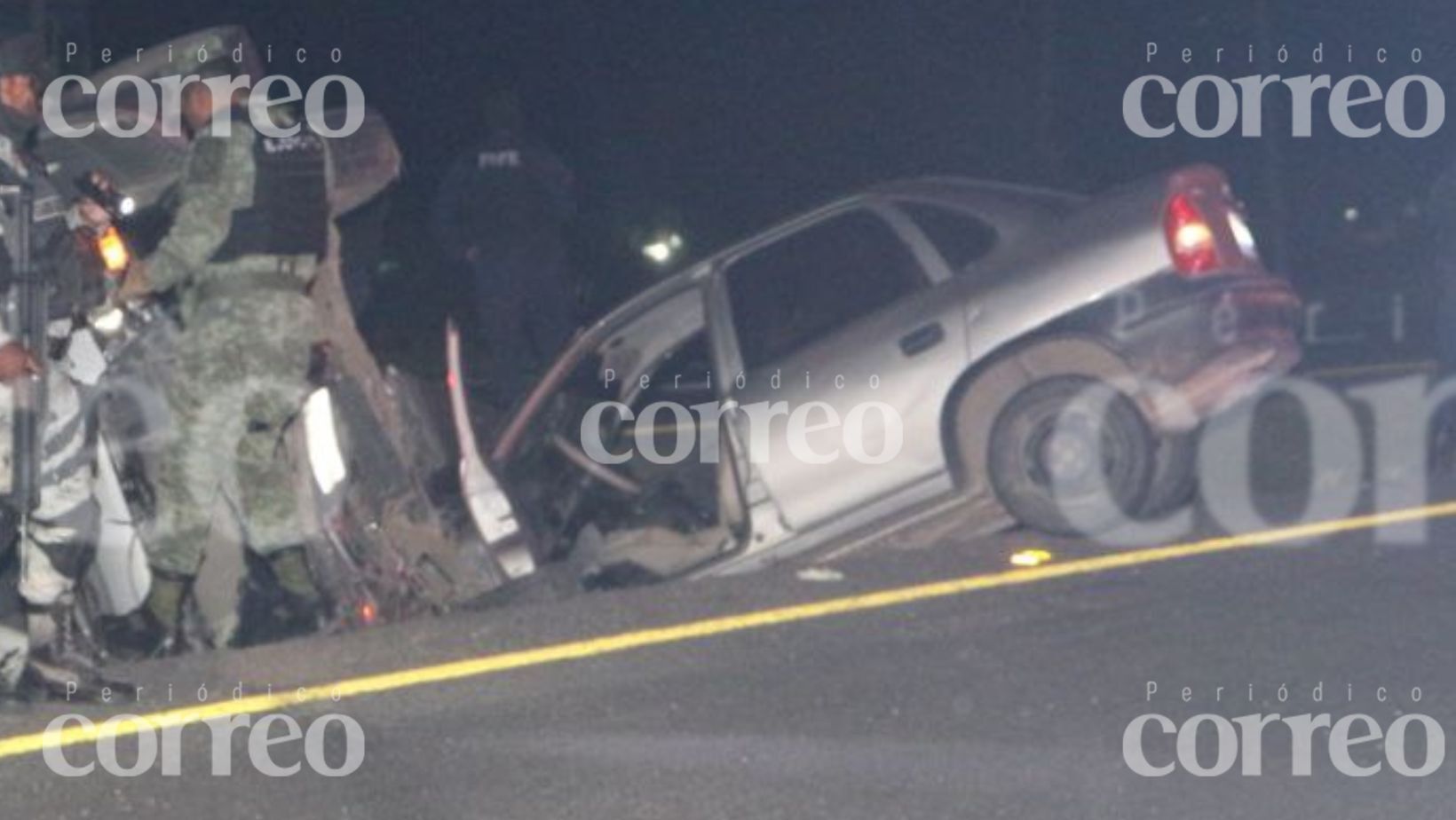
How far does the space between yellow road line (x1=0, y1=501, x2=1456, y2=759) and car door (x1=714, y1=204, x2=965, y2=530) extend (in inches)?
32.8

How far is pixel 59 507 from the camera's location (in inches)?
272

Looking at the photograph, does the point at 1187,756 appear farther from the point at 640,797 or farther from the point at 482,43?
the point at 482,43

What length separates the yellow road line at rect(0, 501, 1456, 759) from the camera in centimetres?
655

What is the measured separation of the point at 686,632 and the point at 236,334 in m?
1.80

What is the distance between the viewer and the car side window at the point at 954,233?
9039mm

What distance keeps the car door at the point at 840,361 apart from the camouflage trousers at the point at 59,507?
8.69ft

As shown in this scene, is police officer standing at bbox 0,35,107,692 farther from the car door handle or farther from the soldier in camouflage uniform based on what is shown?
the car door handle

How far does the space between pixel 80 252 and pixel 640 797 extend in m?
2.52

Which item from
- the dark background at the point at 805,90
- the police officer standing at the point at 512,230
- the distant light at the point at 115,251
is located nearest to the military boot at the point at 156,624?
the distant light at the point at 115,251

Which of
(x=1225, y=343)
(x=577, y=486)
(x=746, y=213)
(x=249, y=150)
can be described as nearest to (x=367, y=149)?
(x=249, y=150)

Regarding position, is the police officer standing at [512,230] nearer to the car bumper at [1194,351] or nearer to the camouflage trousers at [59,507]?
the car bumper at [1194,351]

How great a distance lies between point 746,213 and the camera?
2308 centimetres

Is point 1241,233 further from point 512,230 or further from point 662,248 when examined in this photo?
point 662,248

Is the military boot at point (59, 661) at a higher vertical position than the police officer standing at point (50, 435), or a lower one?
lower
